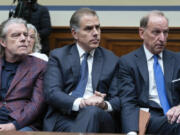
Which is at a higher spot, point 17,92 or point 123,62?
point 123,62

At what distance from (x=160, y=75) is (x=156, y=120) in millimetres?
374

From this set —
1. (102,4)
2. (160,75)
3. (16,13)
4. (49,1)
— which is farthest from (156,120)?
(49,1)

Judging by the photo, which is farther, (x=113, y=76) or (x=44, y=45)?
(x=44, y=45)

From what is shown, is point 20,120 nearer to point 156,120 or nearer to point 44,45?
point 156,120

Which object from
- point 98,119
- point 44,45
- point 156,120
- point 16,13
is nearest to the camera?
point 98,119

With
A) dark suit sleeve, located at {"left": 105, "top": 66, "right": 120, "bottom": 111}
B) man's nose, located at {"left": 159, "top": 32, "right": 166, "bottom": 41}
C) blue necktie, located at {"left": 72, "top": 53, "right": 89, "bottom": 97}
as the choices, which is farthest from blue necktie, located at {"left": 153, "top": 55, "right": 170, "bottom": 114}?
blue necktie, located at {"left": 72, "top": 53, "right": 89, "bottom": 97}

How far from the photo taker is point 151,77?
3061mm

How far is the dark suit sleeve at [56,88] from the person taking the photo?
9.46 feet

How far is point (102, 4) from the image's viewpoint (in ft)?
18.1

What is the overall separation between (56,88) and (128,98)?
1.74ft

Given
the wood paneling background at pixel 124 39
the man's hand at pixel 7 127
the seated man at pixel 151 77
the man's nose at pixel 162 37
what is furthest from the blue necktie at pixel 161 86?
the wood paneling background at pixel 124 39

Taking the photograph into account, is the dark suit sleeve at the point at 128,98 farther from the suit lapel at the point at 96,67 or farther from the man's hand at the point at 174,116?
the man's hand at the point at 174,116

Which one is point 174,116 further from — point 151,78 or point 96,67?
point 96,67

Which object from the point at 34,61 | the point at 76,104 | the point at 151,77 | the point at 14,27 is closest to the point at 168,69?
the point at 151,77
